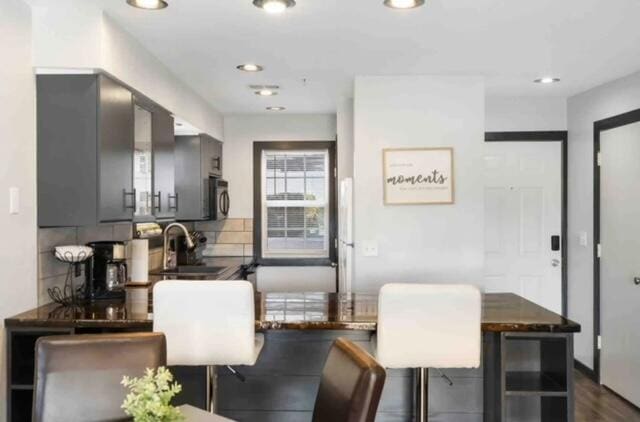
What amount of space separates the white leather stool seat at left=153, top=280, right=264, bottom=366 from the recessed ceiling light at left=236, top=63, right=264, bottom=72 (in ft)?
5.86

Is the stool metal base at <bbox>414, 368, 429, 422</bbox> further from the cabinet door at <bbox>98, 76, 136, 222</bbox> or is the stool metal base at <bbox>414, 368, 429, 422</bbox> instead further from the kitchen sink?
the kitchen sink

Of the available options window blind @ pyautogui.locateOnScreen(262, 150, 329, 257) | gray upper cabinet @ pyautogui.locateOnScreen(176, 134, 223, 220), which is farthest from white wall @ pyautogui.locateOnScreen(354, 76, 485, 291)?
window blind @ pyautogui.locateOnScreen(262, 150, 329, 257)

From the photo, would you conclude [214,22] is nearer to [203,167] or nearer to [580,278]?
[203,167]

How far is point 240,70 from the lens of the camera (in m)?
3.93

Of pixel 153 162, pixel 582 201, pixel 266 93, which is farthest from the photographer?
pixel 582 201

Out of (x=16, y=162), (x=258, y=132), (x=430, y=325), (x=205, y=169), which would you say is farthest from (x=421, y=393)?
(x=258, y=132)

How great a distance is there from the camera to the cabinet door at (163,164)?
353cm

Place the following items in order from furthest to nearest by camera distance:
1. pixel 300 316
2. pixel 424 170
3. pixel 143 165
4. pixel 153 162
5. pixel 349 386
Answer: pixel 424 170 < pixel 153 162 < pixel 143 165 < pixel 300 316 < pixel 349 386

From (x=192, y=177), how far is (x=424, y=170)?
1.89m

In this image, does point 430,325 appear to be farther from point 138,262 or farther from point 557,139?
point 557,139

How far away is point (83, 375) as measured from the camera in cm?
187

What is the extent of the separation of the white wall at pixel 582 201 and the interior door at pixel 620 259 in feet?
0.59

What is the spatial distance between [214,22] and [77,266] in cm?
148

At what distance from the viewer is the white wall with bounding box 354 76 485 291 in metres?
4.06
